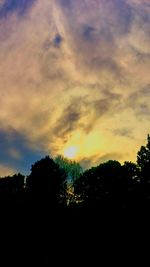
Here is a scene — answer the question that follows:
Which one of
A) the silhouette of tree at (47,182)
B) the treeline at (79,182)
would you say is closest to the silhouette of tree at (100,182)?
the treeline at (79,182)

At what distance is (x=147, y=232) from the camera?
39.4m

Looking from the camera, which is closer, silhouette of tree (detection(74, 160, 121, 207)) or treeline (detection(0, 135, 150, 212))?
treeline (detection(0, 135, 150, 212))

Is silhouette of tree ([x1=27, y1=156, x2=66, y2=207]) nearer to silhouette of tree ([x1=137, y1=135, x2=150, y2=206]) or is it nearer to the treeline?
the treeline

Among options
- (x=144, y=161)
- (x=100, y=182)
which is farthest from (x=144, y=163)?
(x=100, y=182)

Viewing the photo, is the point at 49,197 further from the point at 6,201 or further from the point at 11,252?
→ the point at 11,252

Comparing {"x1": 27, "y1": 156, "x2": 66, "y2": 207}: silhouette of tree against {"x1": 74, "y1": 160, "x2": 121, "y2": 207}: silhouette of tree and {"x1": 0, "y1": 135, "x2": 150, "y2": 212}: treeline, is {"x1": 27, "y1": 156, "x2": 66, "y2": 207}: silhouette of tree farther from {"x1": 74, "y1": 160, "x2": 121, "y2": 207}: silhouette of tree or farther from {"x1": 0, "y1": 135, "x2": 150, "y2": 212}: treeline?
{"x1": 74, "y1": 160, "x2": 121, "y2": 207}: silhouette of tree

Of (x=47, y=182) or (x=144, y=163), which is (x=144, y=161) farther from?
(x=47, y=182)

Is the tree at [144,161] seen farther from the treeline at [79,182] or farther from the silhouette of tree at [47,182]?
the silhouette of tree at [47,182]

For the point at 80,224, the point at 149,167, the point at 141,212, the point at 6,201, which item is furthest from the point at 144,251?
the point at 149,167

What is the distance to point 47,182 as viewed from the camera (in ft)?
265

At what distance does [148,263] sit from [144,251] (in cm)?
209

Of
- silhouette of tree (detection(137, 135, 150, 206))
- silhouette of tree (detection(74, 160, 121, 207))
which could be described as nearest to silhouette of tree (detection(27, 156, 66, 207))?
silhouette of tree (detection(74, 160, 121, 207))

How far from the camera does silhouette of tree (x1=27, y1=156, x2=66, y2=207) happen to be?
3051 inches

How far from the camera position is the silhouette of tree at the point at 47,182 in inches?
3051
